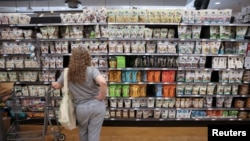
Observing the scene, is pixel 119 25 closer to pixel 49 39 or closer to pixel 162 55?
pixel 162 55

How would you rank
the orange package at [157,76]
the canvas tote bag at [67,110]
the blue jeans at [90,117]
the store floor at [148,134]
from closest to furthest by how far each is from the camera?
the blue jeans at [90,117] → the canvas tote bag at [67,110] → the store floor at [148,134] → the orange package at [157,76]

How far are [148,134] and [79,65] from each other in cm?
251

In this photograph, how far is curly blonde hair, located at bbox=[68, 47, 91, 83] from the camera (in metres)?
2.39

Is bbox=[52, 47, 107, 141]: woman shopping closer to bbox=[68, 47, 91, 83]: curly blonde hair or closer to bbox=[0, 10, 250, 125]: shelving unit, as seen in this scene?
bbox=[68, 47, 91, 83]: curly blonde hair

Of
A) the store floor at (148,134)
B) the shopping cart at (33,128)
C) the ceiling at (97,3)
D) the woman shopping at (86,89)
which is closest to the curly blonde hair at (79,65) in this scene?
the woman shopping at (86,89)

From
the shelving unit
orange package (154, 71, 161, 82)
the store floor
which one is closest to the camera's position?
the store floor

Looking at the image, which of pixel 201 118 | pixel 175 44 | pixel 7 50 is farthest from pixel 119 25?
pixel 201 118

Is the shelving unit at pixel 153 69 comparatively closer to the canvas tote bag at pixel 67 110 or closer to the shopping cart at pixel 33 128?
the shopping cart at pixel 33 128

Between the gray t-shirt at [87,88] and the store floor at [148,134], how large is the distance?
70.1 inches

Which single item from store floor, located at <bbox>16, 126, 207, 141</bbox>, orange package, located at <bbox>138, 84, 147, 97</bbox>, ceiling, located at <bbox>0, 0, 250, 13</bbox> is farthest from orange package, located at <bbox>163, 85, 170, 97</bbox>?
ceiling, located at <bbox>0, 0, 250, 13</bbox>

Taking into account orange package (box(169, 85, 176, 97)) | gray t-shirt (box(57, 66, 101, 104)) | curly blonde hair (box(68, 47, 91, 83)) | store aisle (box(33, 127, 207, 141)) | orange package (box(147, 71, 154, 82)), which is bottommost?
store aisle (box(33, 127, 207, 141))

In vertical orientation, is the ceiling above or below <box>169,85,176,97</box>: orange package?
above

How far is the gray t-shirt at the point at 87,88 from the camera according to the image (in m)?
2.46

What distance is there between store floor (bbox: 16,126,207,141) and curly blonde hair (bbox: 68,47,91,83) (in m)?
2.03
